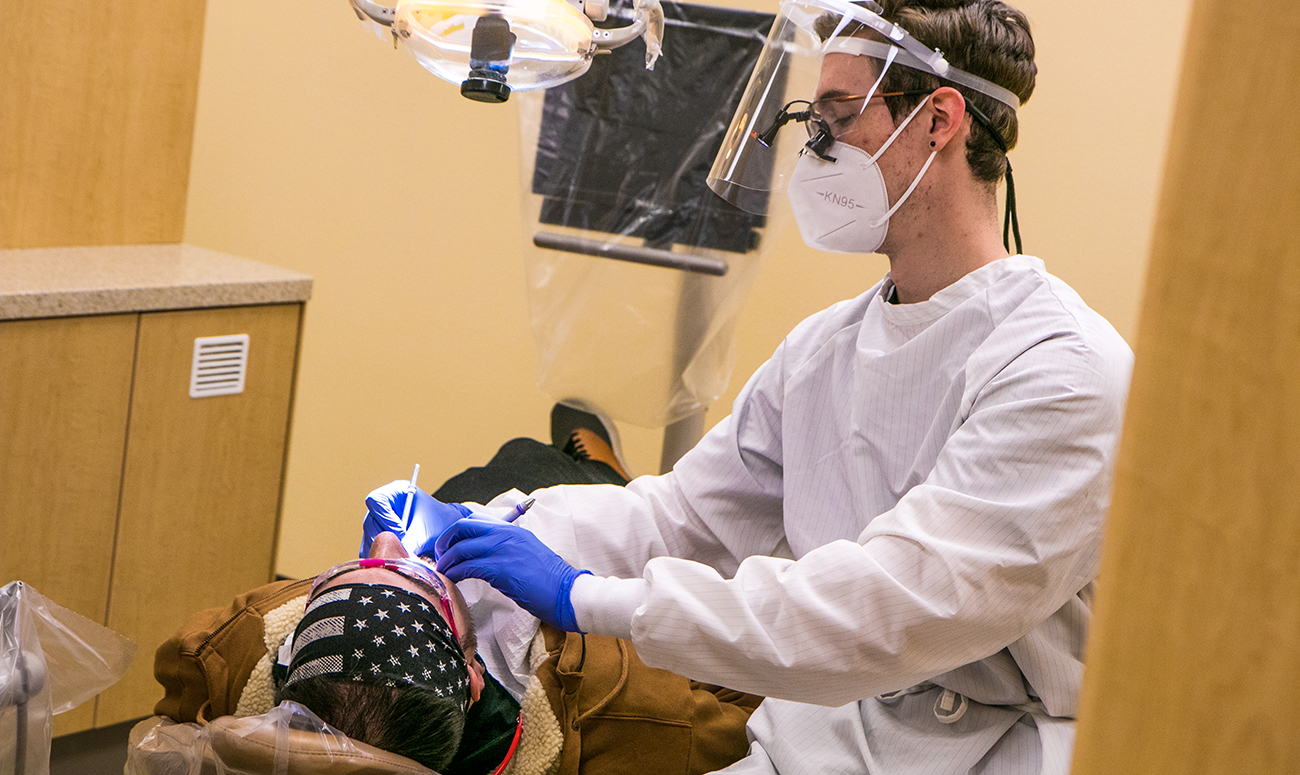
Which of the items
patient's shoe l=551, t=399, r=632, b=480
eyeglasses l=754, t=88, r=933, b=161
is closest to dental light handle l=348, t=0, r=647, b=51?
eyeglasses l=754, t=88, r=933, b=161

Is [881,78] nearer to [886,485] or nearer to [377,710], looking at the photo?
[886,485]

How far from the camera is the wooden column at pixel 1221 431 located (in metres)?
0.42

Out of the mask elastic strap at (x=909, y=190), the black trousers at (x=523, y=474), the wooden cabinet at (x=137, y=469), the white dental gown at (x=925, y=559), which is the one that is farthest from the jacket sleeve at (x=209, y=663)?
the mask elastic strap at (x=909, y=190)

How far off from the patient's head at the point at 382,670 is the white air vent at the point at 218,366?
1.11m

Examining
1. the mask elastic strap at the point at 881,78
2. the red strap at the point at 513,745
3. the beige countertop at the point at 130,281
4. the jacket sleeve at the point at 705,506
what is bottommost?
the red strap at the point at 513,745

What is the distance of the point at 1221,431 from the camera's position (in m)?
0.44

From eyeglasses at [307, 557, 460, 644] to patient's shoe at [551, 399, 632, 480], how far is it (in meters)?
1.05

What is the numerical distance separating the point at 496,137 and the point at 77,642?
2.12 m

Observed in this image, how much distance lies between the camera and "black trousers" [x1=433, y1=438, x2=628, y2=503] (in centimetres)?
219

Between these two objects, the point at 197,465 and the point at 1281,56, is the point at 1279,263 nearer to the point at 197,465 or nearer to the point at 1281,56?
the point at 1281,56

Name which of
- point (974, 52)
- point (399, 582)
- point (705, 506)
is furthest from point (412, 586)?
point (974, 52)

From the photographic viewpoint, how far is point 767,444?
1755mm

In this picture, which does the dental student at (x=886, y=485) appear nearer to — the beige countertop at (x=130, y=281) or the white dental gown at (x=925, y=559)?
the white dental gown at (x=925, y=559)

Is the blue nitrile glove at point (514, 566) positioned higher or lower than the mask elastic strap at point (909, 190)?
lower
